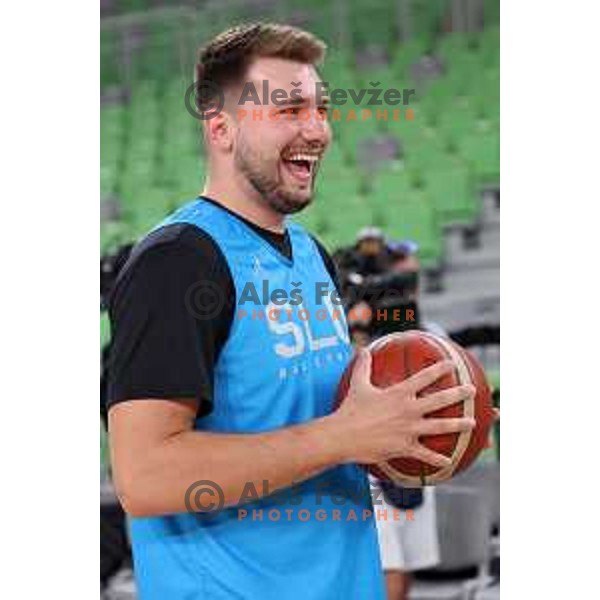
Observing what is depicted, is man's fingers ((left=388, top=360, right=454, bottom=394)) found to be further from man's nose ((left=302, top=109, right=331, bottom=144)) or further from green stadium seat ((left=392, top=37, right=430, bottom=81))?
A: green stadium seat ((left=392, top=37, right=430, bottom=81))

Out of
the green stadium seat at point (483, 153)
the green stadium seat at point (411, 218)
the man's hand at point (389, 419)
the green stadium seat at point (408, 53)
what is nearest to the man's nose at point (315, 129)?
the man's hand at point (389, 419)

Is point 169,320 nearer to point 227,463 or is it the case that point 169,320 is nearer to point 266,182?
point 227,463

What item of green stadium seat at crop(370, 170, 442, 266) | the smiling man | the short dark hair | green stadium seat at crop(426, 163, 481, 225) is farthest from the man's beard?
green stadium seat at crop(426, 163, 481, 225)

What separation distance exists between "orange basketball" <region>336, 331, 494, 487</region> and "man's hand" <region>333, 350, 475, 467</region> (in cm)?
4

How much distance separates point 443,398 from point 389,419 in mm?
Answer: 79

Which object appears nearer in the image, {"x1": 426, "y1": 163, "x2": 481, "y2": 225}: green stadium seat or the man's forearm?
the man's forearm

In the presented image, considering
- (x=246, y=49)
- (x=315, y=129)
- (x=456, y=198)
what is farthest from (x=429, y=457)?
(x=456, y=198)

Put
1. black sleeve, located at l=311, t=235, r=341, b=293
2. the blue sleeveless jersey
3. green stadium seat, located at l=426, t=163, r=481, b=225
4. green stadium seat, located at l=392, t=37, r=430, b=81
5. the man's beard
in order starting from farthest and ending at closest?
1. green stadium seat, located at l=392, t=37, r=430, b=81
2. green stadium seat, located at l=426, t=163, r=481, b=225
3. black sleeve, located at l=311, t=235, r=341, b=293
4. the man's beard
5. the blue sleeveless jersey

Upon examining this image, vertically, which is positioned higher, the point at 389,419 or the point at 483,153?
the point at 483,153

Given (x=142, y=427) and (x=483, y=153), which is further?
(x=483, y=153)

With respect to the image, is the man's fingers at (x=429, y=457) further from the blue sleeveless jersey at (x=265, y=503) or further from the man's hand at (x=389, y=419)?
the blue sleeveless jersey at (x=265, y=503)

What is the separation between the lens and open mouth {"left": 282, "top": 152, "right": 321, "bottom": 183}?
1622 millimetres

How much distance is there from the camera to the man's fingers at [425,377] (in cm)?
146

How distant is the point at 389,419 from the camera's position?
1.45 meters
